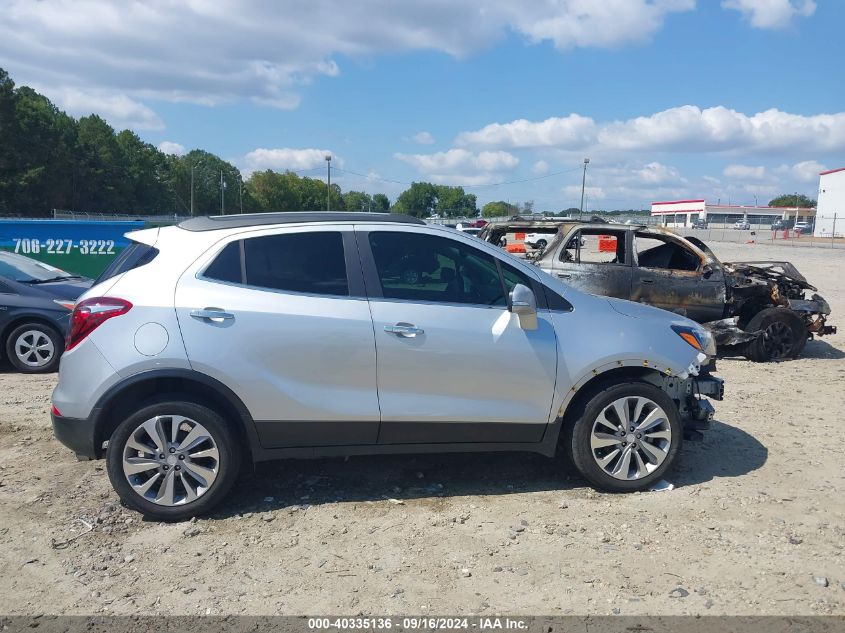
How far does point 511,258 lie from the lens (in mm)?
4785

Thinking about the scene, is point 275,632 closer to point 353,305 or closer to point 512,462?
point 353,305

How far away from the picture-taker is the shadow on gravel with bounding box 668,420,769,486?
518 centimetres

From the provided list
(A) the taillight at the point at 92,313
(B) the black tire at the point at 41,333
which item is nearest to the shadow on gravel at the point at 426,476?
(A) the taillight at the point at 92,313

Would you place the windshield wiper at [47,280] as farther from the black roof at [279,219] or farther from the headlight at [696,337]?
the headlight at [696,337]

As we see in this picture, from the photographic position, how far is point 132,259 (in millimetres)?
4496

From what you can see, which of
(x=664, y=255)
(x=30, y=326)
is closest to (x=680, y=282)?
(x=664, y=255)

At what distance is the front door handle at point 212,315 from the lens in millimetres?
4242

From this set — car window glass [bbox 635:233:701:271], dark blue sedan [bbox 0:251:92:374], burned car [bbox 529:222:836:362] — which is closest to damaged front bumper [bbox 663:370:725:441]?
burned car [bbox 529:222:836:362]

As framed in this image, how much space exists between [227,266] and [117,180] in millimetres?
87696

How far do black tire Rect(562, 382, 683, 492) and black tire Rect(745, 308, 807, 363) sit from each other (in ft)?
17.4

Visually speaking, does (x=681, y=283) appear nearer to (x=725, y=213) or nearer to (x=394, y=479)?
(x=394, y=479)

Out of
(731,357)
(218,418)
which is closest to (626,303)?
(218,418)

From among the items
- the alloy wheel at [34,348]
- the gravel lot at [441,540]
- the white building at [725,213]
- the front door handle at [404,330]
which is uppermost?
the white building at [725,213]

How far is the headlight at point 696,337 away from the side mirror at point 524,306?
113 centimetres
